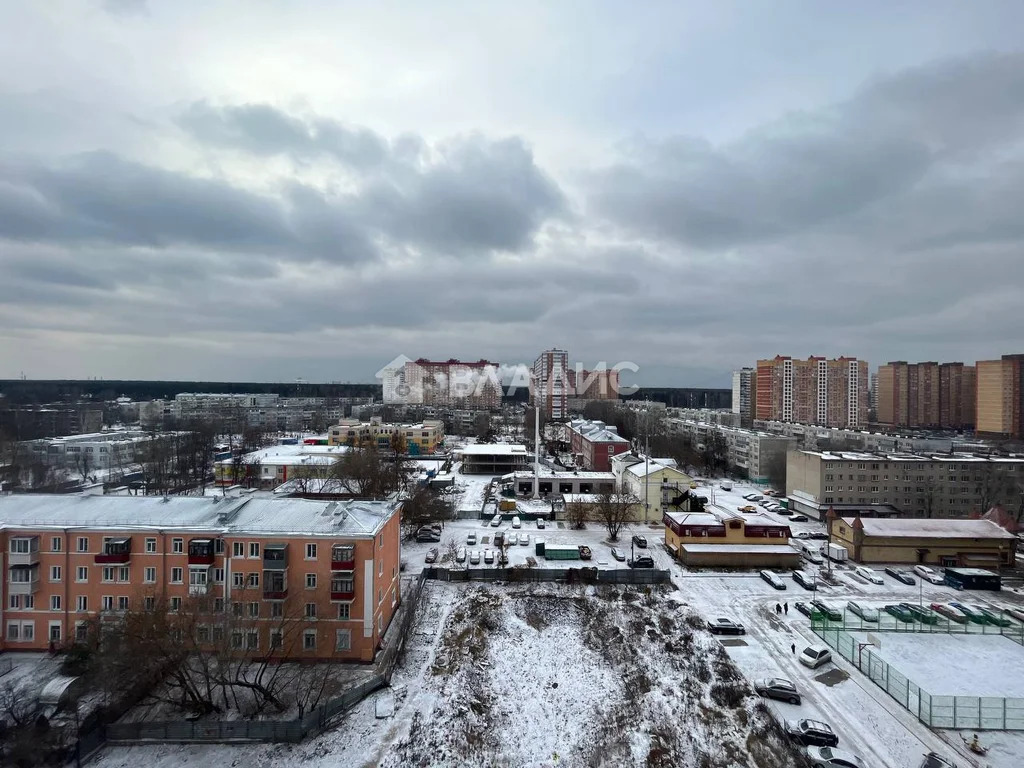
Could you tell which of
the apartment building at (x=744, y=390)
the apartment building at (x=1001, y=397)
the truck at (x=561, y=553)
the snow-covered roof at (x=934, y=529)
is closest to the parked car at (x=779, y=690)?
the truck at (x=561, y=553)

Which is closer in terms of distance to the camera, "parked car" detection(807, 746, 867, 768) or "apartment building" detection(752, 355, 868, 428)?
"parked car" detection(807, 746, 867, 768)

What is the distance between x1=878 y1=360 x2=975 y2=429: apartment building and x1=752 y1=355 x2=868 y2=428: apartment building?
8268 mm

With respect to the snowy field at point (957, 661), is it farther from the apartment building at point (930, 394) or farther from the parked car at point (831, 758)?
the apartment building at point (930, 394)

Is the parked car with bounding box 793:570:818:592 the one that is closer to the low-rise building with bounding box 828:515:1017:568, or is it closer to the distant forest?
the low-rise building with bounding box 828:515:1017:568

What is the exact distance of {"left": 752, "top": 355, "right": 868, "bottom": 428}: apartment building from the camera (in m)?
57.3

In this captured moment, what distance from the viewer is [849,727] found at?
9242 millimetres

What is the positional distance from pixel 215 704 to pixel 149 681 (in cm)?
137

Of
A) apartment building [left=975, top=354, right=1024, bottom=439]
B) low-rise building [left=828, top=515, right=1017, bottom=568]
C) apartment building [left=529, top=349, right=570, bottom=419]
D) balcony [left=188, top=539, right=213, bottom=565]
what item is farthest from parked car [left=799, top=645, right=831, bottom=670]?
apartment building [left=975, top=354, right=1024, bottom=439]

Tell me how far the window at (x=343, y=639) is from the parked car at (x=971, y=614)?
16111 millimetres

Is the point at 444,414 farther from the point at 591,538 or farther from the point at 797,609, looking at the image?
the point at 797,609

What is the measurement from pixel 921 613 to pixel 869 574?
3.31 meters

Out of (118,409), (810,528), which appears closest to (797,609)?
(810,528)

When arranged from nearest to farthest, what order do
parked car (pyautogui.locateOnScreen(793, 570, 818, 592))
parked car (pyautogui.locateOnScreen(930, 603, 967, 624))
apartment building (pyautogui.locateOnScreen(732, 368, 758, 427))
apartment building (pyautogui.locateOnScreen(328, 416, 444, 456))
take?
parked car (pyautogui.locateOnScreen(930, 603, 967, 624)), parked car (pyautogui.locateOnScreen(793, 570, 818, 592)), apartment building (pyautogui.locateOnScreen(328, 416, 444, 456)), apartment building (pyautogui.locateOnScreen(732, 368, 758, 427))

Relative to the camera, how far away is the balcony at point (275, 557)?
1111 cm
